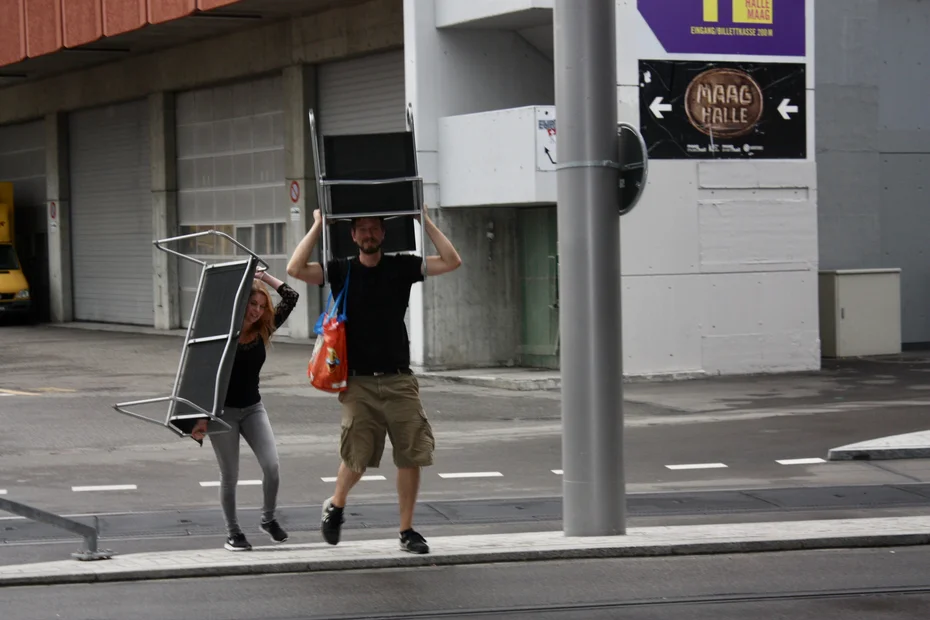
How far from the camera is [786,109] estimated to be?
787 inches

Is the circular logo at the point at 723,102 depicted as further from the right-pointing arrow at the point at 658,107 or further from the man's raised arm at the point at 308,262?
the man's raised arm at the point at 308,262

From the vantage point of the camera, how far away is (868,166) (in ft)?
76.9

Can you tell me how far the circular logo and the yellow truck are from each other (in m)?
20.6

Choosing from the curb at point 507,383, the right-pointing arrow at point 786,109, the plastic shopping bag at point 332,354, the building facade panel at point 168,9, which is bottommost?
the curb at point 507,383

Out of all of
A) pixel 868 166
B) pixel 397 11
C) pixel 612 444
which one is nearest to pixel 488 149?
pixel 397 11

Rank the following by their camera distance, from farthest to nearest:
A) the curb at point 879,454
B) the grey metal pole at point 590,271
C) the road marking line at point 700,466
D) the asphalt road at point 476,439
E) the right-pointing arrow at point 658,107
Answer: the right-pointing arrow at point 658,107, the curb at point 879,454, the road marking line at point 700,466, the asphalt road at point 476,439, the grey metal pole at point 590,271

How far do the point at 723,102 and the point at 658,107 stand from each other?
0.95m

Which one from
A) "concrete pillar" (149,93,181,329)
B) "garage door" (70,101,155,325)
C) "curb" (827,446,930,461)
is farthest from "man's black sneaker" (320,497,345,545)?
"garage door" (70,101,155,325)

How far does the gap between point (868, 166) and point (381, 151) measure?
16.7m

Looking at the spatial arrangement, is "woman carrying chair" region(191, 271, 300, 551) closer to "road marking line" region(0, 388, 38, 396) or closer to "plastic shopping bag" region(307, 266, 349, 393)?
"plastic shopping bag" region(307, 266, 349, 393)

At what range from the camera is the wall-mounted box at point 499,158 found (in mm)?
18828

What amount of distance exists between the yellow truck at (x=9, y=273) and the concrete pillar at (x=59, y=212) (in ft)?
3.19

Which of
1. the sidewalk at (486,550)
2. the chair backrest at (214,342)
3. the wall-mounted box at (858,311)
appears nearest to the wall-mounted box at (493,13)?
the wall-mounted box at (858,311)

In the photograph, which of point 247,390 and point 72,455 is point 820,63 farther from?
point 247,390
